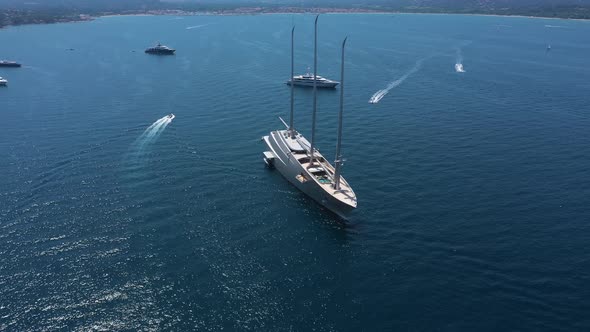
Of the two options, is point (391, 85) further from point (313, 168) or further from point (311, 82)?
point (313, 168)

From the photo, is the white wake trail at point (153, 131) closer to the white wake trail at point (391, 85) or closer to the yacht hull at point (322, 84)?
the yacht hull at point (322, 84)

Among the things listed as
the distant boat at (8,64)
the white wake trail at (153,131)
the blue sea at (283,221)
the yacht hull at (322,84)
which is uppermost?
the distant boat at (8,64)

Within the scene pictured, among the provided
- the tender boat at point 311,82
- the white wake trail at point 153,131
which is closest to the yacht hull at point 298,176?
the white wake trail at point 153,131

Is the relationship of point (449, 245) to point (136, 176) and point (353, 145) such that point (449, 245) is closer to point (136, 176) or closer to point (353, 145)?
point (353, 145)

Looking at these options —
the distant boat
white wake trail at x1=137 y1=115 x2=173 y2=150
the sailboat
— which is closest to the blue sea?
white wake trail at x1=137 y1=115 x2=173 y2=150

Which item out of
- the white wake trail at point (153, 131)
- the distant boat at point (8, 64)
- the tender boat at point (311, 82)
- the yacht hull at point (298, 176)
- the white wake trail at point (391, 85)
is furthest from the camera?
the distant boat at point (8, 64)

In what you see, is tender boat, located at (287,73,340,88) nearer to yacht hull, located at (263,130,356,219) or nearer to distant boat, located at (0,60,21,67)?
yacht hull, located at (263,130,356,219)

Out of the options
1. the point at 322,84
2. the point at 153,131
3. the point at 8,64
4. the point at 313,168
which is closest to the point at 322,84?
the point at 322,84
